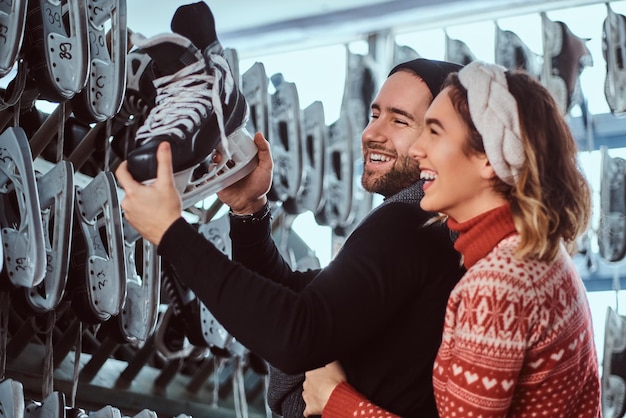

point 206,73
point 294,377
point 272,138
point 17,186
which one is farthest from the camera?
point 272,138

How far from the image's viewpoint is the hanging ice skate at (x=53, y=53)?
1.87 metres

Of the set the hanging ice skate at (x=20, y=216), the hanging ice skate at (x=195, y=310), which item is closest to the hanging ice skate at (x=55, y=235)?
the hanging ice skate at (x=20, y=216)

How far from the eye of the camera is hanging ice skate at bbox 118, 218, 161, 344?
2188 mm

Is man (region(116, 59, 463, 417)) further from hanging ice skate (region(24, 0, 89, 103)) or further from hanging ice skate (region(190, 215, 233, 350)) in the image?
hanging ice skate (region(190, 215, 233, 350))

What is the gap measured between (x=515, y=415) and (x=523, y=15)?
8.76 ft

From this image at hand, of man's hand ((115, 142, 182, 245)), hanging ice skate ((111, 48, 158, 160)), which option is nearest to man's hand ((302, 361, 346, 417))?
man's hand ((115, 142, 182, 245))

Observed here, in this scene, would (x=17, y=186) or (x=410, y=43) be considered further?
(x=410, y=43)

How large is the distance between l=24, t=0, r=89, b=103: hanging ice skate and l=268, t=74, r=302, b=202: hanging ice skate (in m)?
1.02

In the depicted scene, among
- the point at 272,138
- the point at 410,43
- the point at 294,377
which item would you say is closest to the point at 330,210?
the point at 272,138

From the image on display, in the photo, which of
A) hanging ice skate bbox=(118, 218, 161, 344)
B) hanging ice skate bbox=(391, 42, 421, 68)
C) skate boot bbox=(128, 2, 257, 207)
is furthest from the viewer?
hanging ice skate bbox=(391, 42, 421, 68)

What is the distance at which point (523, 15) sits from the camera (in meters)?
3.52

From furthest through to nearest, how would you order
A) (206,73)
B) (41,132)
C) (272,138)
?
(272,138) → (41,132) → (206,73)

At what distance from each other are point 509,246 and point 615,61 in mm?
2037

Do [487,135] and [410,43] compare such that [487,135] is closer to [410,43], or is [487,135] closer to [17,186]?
[17,186]
